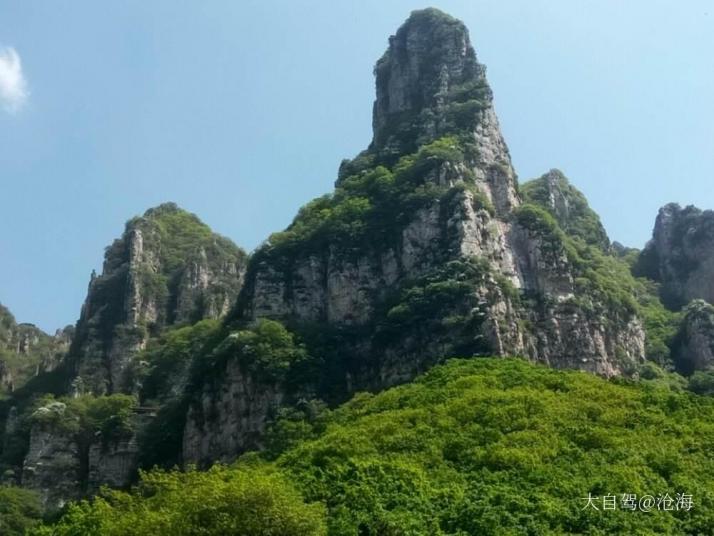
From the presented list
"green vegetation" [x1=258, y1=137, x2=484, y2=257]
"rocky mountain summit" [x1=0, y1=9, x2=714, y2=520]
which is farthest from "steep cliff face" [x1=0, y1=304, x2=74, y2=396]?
"green vegetation" [x1=258, y1=137, x2=484, y2=257]

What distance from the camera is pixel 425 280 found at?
5612 cm

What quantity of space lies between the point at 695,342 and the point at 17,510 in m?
38.7

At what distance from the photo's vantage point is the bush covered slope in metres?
29.5

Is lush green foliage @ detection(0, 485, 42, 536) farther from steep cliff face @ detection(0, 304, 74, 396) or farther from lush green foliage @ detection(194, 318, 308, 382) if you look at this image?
steep cliff face @ detection(0, 304, 74, 396)

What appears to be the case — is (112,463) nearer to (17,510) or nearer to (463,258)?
(17,510)

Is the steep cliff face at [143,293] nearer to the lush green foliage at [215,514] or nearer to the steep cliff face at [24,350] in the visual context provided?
the steep cliff face at [24,350]

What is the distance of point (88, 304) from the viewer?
3260 inches

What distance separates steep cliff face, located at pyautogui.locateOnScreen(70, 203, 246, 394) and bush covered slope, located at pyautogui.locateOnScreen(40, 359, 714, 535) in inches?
1278

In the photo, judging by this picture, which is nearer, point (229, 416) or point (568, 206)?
point (229, 416)

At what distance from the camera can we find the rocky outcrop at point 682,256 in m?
78.6

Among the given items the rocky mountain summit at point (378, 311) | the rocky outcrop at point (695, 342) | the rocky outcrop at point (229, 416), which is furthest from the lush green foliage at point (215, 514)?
the rocky outcrop at point (695, 342)

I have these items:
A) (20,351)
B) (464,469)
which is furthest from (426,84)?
(20,351)

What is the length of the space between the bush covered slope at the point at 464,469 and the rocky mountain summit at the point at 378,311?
6.30m

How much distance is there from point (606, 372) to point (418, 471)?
22855 mm
